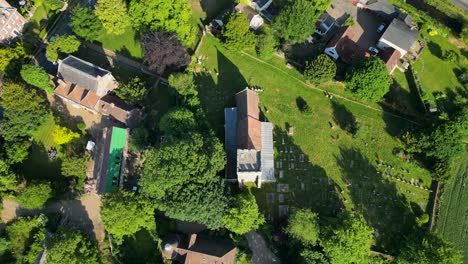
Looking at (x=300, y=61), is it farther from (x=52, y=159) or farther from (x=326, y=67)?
(x=52, y=159)

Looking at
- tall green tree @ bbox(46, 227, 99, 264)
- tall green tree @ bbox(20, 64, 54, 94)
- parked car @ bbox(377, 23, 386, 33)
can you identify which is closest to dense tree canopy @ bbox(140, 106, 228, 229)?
tall green tree @ bbox(46, 227, 99, 264)

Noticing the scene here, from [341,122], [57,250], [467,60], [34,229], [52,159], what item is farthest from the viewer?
[467,60]

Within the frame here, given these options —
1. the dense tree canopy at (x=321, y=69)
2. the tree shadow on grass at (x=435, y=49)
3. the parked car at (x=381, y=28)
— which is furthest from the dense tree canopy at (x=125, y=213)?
the tree shadow on grass at (x=435, y=49)

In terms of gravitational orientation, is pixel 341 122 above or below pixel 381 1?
below

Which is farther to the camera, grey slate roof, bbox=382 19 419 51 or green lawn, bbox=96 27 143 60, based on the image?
green lawn, bbox=96 27 143 60

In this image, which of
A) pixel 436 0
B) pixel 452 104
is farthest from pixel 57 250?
pixel 436 0

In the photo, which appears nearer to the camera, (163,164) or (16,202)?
(163,164)

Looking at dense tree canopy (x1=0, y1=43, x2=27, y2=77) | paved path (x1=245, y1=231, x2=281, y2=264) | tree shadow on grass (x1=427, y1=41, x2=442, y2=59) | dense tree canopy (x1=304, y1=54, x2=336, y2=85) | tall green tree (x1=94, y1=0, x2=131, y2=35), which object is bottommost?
paved path (x1=245, y1=231, x2=281, y2=264)

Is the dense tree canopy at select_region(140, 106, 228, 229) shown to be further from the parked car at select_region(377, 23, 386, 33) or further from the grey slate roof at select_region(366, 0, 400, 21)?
the grey slate roof at select_region(366, 0, 400, 21)
